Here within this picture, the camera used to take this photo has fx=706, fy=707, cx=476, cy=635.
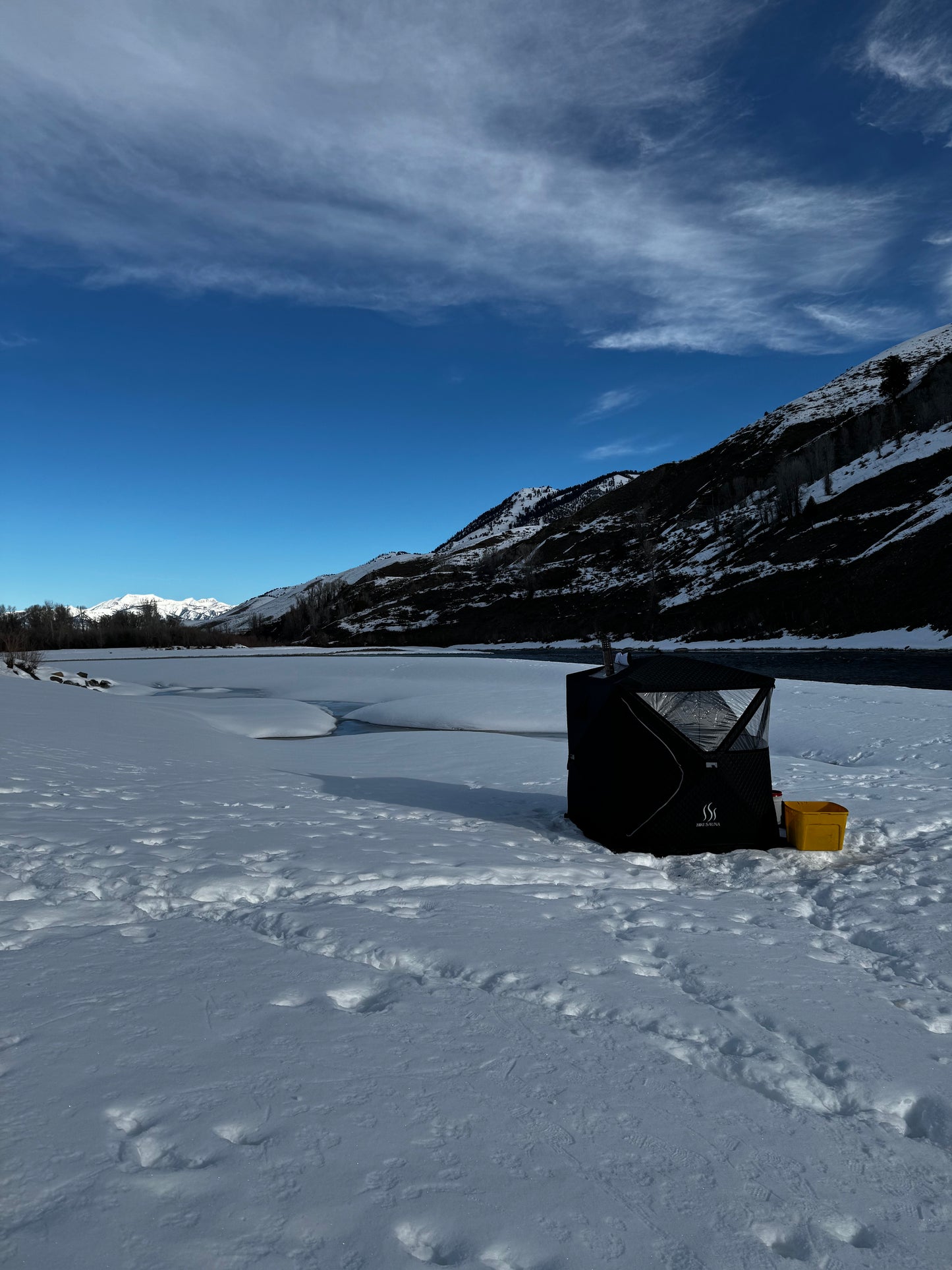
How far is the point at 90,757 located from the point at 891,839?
38.9ft

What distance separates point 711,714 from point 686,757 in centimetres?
63

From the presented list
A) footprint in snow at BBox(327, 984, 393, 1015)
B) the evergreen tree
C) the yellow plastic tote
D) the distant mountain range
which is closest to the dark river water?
the distant mountain range

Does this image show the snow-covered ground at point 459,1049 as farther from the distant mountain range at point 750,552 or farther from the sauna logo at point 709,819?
the distant mountain range at point 750,552

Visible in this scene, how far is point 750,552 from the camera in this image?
8906 cm

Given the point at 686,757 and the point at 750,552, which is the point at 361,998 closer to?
the point at 686,757

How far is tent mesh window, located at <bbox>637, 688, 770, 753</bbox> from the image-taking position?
771 cm

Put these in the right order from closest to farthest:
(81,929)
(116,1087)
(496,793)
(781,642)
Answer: (116,1087) < (81,929) < (496,793) < (781,642)

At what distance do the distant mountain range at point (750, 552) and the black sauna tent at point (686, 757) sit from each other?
46572 millimetres

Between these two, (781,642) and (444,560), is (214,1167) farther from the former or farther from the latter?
(444,560)

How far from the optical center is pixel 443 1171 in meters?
2.57

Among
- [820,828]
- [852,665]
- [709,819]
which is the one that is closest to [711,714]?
[709,819]

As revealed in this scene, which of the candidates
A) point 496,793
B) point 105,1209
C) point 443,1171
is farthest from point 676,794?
point 105,1209

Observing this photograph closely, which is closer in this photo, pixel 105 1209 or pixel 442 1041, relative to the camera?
pixel 105 1209

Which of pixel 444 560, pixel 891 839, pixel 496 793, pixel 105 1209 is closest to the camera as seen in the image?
pixel 105 1209
